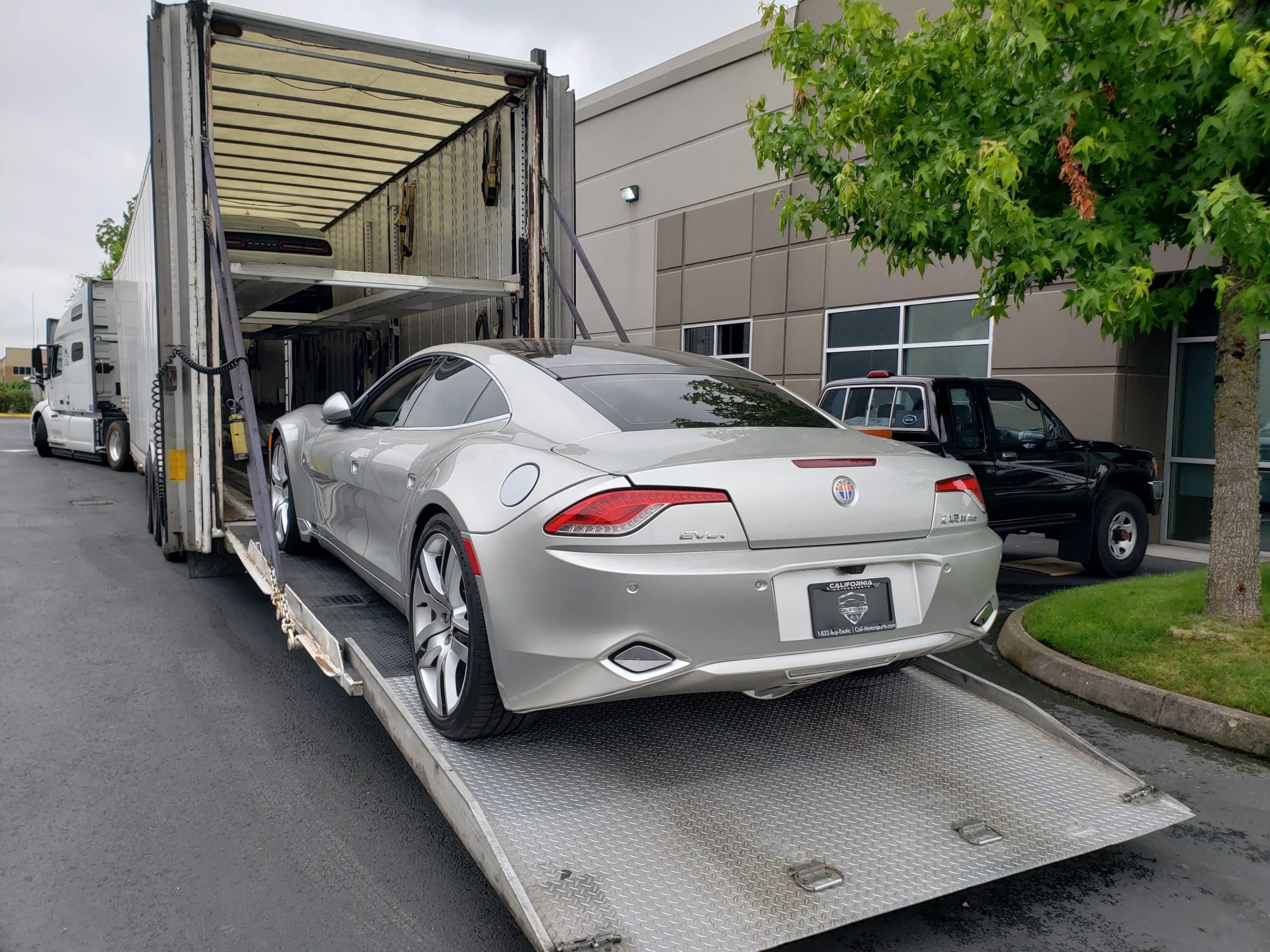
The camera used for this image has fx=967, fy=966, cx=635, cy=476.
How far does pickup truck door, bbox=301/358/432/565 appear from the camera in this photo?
450 cm

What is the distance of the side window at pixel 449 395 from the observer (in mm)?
3938

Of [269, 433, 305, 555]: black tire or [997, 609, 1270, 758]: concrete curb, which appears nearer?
[997, 609, 1270, 758]: concrete curb

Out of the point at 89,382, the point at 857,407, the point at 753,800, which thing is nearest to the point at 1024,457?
the point at 857,407

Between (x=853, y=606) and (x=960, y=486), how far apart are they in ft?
2.28

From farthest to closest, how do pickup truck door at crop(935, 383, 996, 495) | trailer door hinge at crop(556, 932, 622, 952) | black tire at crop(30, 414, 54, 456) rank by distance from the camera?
black tire at crop(30, 414, 54, 456) → pickup truck door at crop(935, 383, 996, 495) → trailer door hinge at crop(556, 932, 622, 952)

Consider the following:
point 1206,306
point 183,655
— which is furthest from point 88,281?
point 1206,306

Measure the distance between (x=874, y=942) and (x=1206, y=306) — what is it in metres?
9.82

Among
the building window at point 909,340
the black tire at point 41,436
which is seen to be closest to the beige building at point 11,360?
the black tire at point 41,436

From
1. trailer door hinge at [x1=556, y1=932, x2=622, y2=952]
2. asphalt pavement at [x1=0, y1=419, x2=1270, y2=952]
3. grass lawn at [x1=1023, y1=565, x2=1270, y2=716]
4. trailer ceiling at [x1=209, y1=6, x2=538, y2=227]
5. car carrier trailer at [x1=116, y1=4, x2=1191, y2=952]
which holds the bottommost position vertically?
asphalt pavement at [x1=0, y1=419, x2=1270, y2=952]

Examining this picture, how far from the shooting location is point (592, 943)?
7.41 feet

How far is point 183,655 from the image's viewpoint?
5.38 m

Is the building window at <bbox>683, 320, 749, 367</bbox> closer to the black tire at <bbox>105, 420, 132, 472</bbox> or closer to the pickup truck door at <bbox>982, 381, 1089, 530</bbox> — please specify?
the pickup truck door at <bbox>982, 381, 1089, 530</bbox>

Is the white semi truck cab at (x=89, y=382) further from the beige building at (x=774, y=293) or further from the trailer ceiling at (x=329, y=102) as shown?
Answer: the beige building at (x=774, y=293)

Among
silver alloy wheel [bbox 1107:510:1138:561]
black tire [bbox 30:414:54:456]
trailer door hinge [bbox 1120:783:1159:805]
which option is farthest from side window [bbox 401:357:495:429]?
black tire [bbox 30:414:54:456]
